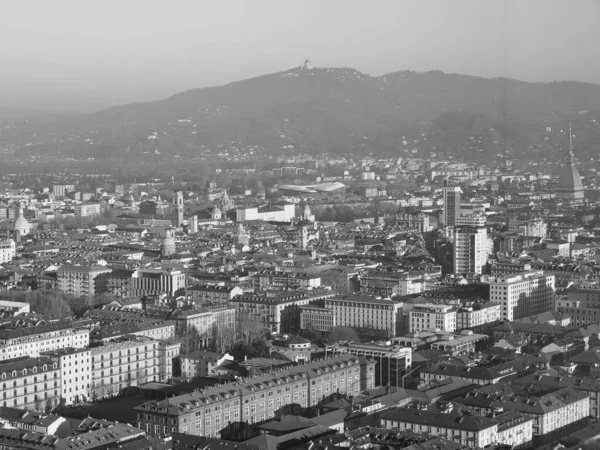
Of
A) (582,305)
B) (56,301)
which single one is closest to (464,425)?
(582,305)

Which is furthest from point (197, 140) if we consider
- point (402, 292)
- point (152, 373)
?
point (152, 373)

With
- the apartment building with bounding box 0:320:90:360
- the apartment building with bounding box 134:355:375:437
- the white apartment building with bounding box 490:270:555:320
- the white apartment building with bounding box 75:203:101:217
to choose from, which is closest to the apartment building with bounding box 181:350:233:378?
the apartment building with bounding box 0:320:90:360

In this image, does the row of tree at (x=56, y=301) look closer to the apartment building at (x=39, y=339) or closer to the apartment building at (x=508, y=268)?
the apartment building at (x=39, y=339)

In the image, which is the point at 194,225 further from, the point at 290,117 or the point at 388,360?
the point at 290,117

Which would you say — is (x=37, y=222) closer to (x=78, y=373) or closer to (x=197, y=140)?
(x=78, y=373)

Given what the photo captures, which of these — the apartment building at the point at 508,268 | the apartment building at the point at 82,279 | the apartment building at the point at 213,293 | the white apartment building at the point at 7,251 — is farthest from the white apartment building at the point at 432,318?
the white apartment building at the point at 7,251

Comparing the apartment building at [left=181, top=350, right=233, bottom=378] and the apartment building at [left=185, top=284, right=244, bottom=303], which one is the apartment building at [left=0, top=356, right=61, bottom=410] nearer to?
the apartment building at [left=181, top=350, right=233, bottom=378]
